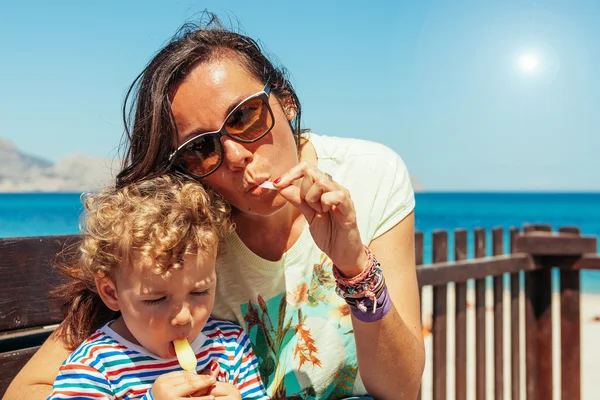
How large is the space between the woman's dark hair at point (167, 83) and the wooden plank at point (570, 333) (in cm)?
282

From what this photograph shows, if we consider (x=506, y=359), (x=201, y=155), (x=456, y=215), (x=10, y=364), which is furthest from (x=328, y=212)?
(x=456, y=215)

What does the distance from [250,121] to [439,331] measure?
91.5 inches

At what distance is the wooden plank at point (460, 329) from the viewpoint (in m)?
3.83

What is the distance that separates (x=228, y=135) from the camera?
5.90 ft

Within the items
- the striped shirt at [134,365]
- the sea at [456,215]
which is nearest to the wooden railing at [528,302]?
the striped shirt at [134,365]

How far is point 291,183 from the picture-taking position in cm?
162

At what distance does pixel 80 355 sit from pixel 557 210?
228 feet

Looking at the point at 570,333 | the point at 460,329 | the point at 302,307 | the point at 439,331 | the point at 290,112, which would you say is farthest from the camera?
the point at 570,333

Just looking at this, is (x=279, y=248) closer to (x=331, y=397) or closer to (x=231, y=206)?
(x=231, y=206)

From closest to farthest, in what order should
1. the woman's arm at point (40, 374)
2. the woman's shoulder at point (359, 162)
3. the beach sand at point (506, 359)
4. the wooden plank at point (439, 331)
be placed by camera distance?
the woman's arm at point (40, 374) → the woman's shoulder at point (359, 162) → the wooden plank at point (439, 331) → the beach sand at point (506, 359)

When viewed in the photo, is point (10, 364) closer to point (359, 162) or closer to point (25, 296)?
point (25, 296)

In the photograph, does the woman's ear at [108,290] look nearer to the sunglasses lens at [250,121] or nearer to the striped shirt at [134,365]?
the striped shirt at [134,365]

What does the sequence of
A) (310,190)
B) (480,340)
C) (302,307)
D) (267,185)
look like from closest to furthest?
(310,190) < (267,185) < (302,307) < (480,340)

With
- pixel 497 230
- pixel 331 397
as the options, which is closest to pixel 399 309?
pixel 331 397
